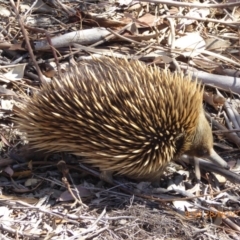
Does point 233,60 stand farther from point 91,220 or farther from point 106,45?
point 91,220

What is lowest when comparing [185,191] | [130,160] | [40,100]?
[185,191]

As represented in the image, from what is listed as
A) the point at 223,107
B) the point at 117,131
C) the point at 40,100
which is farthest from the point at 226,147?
the point at 40,100

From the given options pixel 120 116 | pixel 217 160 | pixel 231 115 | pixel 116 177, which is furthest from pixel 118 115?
pixel 231 115

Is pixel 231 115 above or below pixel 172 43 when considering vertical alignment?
below

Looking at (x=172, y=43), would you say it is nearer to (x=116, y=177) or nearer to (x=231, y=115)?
(x=231, y=115)

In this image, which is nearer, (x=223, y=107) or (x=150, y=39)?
(x=223, y=107)

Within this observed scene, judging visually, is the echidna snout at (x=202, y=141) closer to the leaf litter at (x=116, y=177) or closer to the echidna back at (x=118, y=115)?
the echidna back at (x=118, y=115)

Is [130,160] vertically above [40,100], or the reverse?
[40,100]

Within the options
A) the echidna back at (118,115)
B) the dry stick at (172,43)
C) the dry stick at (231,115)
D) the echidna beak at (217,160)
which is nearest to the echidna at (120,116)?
the echidna back at (118,115)

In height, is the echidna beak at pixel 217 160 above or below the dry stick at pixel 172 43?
below
